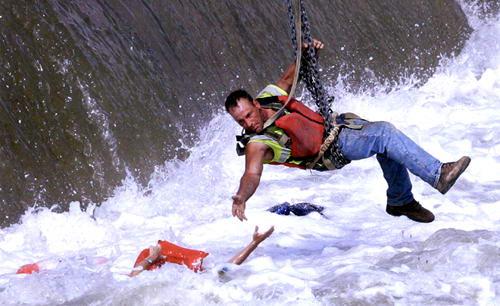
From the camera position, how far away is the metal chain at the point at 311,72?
6.29 m

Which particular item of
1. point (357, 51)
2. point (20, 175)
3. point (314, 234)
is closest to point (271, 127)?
point (314, 234)

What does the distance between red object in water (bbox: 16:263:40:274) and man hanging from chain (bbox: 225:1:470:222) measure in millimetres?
1477

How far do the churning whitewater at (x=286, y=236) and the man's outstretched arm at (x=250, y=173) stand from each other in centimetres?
42

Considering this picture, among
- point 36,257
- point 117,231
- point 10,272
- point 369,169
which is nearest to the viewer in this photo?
point 10,272

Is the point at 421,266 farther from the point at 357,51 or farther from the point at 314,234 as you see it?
the point at 357,51

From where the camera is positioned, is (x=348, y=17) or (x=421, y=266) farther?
(x=348, y=17)

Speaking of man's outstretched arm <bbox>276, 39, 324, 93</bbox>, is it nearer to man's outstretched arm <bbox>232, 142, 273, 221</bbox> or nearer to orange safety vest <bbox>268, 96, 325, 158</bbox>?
orange safety vest <bbox>268, 96, 325, 158</bbox>

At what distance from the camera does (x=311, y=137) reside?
631 centimetres

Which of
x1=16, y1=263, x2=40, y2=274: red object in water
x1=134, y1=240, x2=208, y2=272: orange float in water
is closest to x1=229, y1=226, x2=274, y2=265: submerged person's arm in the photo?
x1=134, y1=240, x2=208, y2=272: orange float in water

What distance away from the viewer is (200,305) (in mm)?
5305

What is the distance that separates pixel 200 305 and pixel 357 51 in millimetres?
9707

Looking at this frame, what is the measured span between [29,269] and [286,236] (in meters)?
1.95

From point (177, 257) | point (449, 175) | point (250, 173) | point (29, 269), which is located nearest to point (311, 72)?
point (250, 173)

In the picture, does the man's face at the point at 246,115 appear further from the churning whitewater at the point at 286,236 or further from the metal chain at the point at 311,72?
the churning whitewater at the point at 286,236
